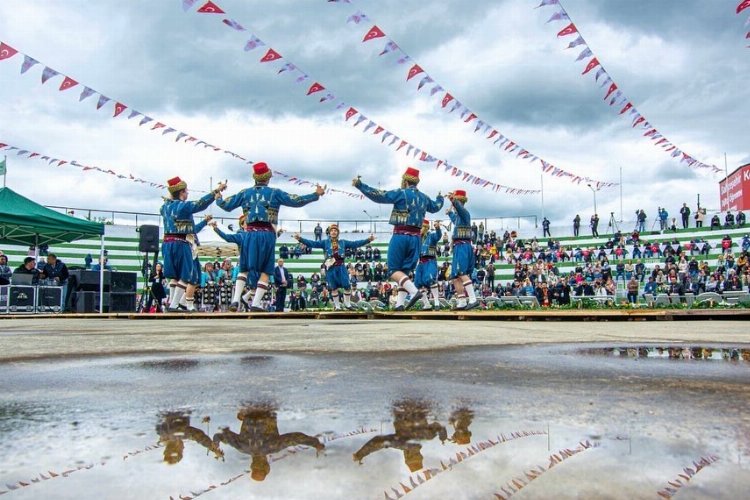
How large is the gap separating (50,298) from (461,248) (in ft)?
35.5

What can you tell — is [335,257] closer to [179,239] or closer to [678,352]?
[179,239]

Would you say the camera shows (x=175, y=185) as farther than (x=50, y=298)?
No

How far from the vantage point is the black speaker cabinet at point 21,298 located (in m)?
14.9

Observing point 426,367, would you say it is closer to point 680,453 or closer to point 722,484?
point 680,453

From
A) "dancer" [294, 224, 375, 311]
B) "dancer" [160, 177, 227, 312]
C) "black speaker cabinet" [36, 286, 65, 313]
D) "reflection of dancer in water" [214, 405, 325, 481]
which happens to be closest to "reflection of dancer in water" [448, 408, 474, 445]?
"reflection of dancer in water" [214, 405, 325, 481]

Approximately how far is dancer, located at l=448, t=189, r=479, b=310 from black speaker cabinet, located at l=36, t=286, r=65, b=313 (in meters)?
10.4

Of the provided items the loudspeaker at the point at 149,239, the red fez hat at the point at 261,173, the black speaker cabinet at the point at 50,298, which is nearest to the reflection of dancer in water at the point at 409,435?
the red fez hat at the point at 261,173

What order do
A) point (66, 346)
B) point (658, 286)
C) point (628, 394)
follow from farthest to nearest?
point (658, 286), point (66, 346), point (628, 394)

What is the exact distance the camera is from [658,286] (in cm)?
2314

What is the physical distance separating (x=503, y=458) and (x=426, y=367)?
58.3 inches

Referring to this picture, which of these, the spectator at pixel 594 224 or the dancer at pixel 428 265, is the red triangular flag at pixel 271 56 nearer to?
the dancer at pixel 428 265

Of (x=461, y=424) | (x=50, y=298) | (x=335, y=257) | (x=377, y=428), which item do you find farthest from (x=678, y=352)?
(x=50, y=298)

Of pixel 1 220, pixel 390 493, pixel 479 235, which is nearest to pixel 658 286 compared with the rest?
pixel 479 235

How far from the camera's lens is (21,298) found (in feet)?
49.4
